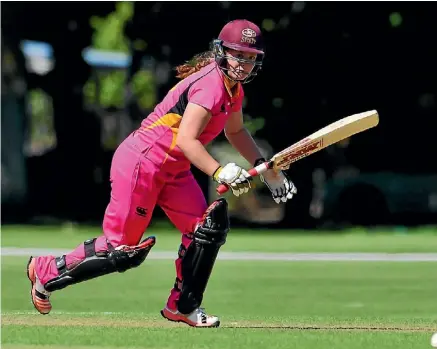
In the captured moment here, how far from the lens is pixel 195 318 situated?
7898mm

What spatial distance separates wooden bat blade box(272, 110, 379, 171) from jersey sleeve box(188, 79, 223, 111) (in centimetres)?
52

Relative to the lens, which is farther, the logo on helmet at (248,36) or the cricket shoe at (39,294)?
the cricket shoe at (39,294)

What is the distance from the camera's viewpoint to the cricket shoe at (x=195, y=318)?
785 cm

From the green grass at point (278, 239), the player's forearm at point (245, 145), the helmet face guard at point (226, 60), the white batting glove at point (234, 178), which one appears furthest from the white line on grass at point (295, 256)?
the white batting glove at point (234, 178)

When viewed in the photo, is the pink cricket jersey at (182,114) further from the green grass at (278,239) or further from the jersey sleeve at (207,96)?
the green grass at (278,239)

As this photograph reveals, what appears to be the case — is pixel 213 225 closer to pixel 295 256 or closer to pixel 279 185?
pixel 279 185

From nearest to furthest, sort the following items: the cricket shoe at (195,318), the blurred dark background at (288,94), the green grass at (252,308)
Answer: the green grass at (252,308)
the cricket shoe at (195,318)
the blurred dark background at (288,94)

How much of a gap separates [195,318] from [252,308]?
2154mm

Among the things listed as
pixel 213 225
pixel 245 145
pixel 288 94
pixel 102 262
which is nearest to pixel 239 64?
pixel 245 145

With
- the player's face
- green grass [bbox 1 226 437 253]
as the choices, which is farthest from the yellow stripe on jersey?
green grass [bbox 1 226 437 253]

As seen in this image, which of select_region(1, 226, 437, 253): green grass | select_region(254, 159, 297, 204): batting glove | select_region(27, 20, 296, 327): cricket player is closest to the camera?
select_region(27, 20, 296, 327): cricket player

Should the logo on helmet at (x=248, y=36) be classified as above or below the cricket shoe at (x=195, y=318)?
above

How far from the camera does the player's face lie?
7.63m

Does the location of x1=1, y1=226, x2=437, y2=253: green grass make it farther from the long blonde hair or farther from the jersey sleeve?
the jersey sleeve
